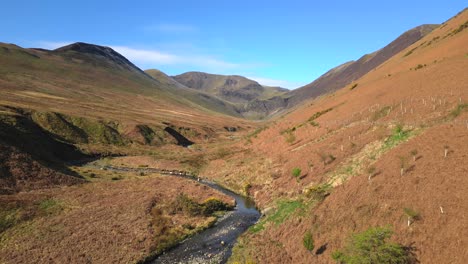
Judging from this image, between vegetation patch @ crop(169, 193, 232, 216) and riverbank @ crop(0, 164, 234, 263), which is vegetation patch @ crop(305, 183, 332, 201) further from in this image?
vegetation patch @ crop(169, 193, 232, 216)

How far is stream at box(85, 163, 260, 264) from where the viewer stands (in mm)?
31834

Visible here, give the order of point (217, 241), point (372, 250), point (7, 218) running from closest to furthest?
point (372, 250)
point (217, 241)
point (7, 218)

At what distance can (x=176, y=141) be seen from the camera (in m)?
119

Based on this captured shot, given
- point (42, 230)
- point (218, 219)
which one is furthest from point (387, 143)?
point (42, 230)

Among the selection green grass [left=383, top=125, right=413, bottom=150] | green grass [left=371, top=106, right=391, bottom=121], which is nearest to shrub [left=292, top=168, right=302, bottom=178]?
green grass [left=383, top=125, right=413, bottom=150]

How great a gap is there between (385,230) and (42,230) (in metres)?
34.1

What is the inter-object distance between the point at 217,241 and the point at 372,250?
703 inches

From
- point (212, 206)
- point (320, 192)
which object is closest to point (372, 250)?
point (320, 192)

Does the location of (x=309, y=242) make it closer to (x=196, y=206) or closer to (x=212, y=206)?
(x=196, y=206)

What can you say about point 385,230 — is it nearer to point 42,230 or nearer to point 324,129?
point 42,230

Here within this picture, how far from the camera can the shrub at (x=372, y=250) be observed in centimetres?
2217

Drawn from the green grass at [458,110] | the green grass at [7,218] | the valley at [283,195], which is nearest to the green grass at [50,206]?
the valley at [283,195]

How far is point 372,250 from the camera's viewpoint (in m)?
23.1

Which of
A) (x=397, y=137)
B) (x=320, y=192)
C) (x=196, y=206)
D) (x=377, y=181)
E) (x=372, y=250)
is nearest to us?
(x=372, y=250)
